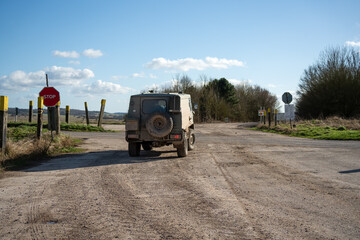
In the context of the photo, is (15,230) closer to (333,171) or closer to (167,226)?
(167,226)

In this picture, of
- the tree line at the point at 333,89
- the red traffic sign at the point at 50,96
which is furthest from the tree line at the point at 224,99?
the red traffic sign at the point at 50,96

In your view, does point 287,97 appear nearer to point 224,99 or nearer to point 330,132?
point 330,132

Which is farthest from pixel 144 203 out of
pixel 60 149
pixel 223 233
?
pixel 60 149

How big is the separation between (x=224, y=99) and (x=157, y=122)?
48.8 metres

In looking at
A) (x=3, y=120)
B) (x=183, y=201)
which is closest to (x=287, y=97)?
(x=3, y=120)

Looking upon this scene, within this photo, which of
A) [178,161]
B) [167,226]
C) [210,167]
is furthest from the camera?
[178,161]

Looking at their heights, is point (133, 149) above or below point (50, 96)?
below

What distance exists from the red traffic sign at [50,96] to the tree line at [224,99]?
3111 cm

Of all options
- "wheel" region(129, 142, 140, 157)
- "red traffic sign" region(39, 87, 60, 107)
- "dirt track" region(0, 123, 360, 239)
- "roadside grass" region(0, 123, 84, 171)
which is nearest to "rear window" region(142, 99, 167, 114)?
"wheel" region(129, 142, 140, 157)

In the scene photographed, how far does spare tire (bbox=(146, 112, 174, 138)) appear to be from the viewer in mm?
11780

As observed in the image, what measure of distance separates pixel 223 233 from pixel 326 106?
126ft

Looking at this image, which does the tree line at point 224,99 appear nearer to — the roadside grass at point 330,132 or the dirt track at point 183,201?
the roadside grass at point 330,132

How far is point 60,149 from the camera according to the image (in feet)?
47.9

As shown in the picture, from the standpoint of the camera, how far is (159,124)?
11.9 meters
